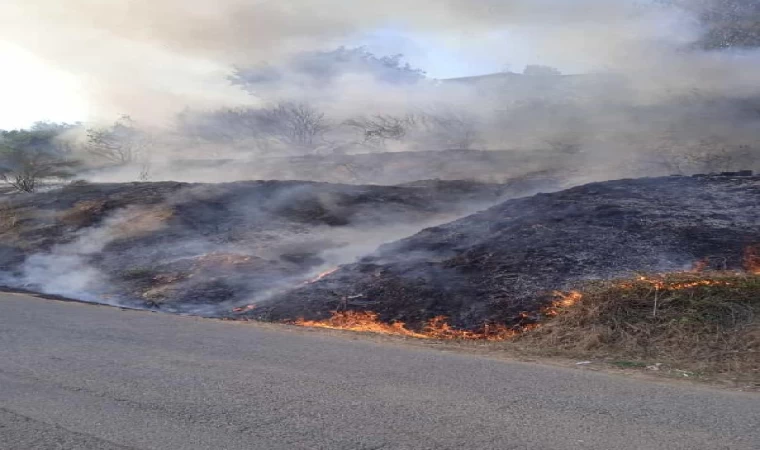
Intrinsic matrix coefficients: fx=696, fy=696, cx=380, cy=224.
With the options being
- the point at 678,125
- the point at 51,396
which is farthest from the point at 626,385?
the point at 678,125

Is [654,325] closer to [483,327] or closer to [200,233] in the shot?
[483,327]

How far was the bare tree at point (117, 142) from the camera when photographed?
47031mm

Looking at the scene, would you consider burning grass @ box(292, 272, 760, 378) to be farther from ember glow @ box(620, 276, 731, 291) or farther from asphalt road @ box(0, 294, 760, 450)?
asphalt road @ box(0, 294, 760, 450)

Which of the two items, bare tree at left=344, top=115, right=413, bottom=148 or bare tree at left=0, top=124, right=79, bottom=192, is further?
bare tree at left=344, top=115, right=413, bottom=148

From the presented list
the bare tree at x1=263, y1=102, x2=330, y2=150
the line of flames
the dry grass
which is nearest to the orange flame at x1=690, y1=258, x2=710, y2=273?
the line of flames

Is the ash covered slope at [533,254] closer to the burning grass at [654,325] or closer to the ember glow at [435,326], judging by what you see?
the ember glow at [435,326]

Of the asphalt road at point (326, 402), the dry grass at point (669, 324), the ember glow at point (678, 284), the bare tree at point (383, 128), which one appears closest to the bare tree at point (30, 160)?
the bare tree at point (383, 128)

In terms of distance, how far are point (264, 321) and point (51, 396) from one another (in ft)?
17.7

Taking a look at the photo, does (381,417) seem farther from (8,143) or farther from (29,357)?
(8,143)

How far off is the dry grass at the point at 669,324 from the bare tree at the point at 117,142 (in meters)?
42.7

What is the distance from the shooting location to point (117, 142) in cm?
4725

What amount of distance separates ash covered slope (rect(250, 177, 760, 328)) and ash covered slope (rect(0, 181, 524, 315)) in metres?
1.77

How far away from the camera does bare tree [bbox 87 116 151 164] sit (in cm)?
4703

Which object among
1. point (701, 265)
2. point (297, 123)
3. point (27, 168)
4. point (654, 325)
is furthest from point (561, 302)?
point (297, 123)
